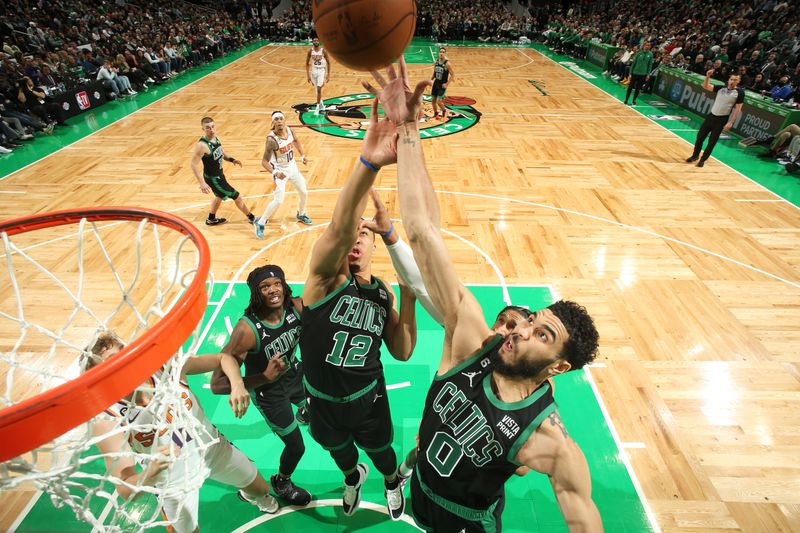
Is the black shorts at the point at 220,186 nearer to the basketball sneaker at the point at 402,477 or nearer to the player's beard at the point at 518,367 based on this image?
the basketball sneaker at the point at 402,477

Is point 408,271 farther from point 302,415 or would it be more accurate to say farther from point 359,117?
point 359,117

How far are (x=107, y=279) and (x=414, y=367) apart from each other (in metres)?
4.06

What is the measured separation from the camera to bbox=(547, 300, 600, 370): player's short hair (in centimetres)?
204

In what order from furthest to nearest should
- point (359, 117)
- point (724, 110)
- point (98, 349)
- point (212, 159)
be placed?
point (359, 117) → point (724, 110) → point (212, 159) → point (98, 349)

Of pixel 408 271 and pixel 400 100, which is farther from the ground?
pixel 400 100

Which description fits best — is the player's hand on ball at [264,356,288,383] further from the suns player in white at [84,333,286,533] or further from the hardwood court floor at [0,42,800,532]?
the hardwood court floor at [0,42,800,532]

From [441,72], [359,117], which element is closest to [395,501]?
[441,72]

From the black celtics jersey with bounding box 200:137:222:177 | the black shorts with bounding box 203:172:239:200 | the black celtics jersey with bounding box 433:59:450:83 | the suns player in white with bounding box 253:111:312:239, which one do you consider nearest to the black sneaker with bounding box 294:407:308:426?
the suns player in white with bounding box 253:111:312:239

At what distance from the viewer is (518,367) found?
2.03 meters

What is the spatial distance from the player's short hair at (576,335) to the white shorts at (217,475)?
200 cm

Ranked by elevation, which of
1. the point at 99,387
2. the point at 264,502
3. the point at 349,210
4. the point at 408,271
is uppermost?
the point at 349,210

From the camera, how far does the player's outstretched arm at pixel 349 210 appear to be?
6.35ft

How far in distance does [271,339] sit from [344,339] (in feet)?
2.06

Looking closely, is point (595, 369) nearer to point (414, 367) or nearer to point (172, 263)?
point (414, 367)
